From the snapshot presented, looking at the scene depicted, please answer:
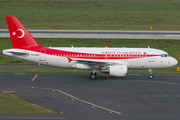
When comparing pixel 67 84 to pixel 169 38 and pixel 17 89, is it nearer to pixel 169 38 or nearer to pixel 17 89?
pixel 17 89

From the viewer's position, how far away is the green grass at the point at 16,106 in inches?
1110

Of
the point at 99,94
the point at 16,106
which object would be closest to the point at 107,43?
the point at 99,94

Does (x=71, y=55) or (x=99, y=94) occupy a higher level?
(x=71, y=55)

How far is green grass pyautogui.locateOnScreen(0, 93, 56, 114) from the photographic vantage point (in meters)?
28.2

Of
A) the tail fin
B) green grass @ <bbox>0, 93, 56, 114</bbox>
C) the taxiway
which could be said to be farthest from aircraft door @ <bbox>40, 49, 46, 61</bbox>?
green grass @ <bbox>0, 93, 56, 114</bbox>
